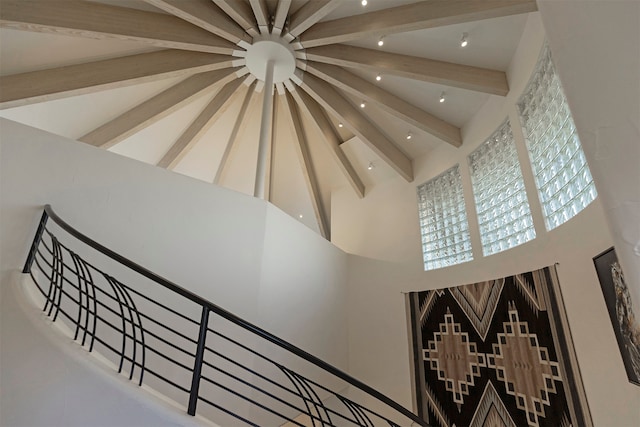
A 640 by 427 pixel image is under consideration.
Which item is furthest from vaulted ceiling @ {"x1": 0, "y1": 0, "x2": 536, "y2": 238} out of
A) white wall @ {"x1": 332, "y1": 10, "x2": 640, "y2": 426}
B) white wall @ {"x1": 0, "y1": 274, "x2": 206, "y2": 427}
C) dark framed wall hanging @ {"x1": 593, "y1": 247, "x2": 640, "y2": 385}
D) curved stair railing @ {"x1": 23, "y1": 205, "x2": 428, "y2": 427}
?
white wall @ {"x1": 0, "y1": 274, "x2": 206, "y2": 427}

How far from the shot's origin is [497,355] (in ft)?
11.2

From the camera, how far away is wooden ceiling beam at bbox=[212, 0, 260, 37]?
3162mm

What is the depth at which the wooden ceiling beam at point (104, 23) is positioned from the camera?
2.76 meters

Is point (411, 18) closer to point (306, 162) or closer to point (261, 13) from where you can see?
point (261, 13)

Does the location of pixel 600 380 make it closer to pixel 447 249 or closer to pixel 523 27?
pixel 447 249

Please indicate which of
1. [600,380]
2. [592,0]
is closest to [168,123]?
[592,0]

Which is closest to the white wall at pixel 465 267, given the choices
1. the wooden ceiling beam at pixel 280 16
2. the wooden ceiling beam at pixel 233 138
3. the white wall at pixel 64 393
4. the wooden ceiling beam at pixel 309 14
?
the wooden ceiling beam at pixel 309 14

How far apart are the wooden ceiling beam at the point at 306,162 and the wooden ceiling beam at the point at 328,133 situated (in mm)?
180

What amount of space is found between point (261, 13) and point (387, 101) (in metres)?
1.73

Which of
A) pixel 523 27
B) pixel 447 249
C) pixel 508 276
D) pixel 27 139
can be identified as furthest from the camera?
pixel 447 249

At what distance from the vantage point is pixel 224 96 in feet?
15.2

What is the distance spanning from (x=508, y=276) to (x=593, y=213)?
3.78ft

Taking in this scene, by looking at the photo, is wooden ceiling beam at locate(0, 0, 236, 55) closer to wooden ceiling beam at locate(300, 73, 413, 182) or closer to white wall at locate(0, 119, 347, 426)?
white wall at locate(0, 119, 347, 426)

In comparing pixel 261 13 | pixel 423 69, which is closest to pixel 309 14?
pixel 261 13
